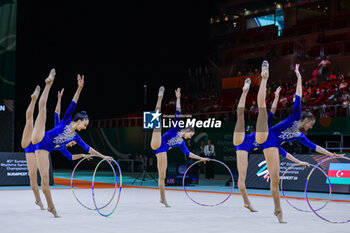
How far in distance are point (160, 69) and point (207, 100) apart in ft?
10.6

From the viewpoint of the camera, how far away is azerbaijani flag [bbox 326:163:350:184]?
13.1 m

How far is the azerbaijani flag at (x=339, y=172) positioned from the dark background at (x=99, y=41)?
11.6m

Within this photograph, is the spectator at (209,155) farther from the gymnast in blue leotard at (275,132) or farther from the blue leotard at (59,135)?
the gymnast in blue leotard at (275,132)

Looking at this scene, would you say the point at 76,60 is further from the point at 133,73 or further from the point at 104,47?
the point at 133,73

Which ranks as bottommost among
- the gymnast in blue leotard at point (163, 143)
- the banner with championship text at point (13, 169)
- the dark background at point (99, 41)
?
the banner with championship text at point (13, 169)

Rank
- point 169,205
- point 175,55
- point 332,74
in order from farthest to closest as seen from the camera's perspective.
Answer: point 175,55
point 332,74
point 169,205

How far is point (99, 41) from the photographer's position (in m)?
23.9

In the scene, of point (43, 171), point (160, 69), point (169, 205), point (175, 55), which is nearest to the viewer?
point (43, 171)

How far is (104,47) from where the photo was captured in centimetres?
2412

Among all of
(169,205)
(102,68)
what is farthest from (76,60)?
(169,205)

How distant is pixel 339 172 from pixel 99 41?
14516mm

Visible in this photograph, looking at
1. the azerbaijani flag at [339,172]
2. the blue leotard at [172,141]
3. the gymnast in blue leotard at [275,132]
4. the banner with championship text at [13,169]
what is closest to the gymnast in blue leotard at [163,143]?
the blue leotard at [172,141]

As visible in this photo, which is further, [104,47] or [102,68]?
[102,68]

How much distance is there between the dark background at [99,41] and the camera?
22453mm
